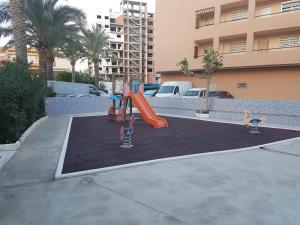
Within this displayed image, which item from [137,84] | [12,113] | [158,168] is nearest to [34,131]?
[12,113]

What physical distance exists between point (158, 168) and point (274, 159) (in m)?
3.45

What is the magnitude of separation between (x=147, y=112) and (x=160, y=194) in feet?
32.8

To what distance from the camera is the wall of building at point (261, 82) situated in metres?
24.2

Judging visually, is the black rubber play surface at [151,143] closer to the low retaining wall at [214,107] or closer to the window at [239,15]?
the low retaining wall at [214,107]

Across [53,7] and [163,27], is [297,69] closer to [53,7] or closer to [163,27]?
[163,27]

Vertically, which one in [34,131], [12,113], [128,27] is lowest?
[34,131]

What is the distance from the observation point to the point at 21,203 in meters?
4.74

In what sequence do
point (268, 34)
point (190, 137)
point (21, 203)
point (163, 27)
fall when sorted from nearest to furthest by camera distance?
point (21, 203) < point (190, 137) < point (268, 34) < point (163, 27)

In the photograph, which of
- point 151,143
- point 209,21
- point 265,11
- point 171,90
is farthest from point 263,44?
point 151,143

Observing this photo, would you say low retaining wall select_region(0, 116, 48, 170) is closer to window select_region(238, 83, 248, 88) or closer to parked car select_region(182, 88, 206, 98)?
parked car select_region(182, 88, 206, 98)

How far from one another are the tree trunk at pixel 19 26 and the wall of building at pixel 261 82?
19.3 meters

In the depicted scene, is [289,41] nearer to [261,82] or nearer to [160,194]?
[261,82]

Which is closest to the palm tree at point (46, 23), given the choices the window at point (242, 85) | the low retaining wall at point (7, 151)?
the low retaining wall at point (7, 151)

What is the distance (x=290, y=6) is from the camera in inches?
981
